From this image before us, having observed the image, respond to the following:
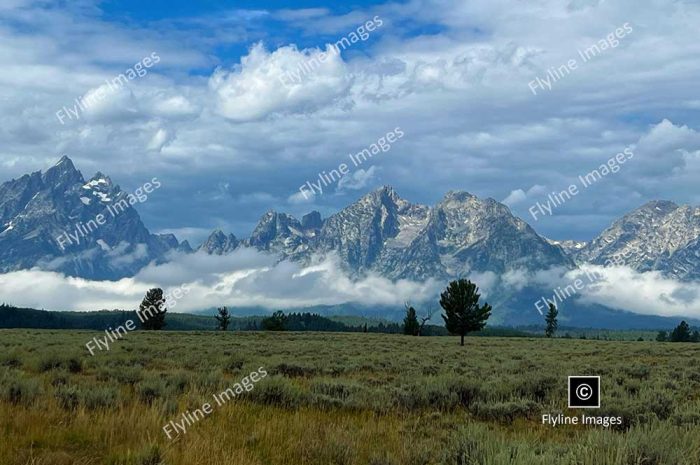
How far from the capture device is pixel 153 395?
528 inches

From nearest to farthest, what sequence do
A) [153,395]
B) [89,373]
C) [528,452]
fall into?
[528,452], [153,395], [89,373]

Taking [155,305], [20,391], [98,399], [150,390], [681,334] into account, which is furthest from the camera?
[681,334]

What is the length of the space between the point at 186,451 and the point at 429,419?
6.20 metres

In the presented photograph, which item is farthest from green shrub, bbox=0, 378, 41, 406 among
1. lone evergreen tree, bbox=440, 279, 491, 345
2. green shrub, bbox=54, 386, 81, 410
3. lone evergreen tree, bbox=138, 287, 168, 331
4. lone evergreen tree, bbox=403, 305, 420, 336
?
lone evergreen tree, bbox=403, 305, 420, 336

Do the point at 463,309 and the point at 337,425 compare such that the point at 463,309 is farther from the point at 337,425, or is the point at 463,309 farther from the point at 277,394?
the point at 337,425

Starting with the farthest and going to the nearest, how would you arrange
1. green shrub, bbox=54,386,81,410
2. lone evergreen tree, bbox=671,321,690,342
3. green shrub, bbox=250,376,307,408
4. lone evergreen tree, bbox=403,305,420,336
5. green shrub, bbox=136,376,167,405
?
1. lone evergreen tree, bbox=671,321,690,342
2. lone evergreen tree, bbox=403,305,420,336
3. green shrub, bbox=250,376,307,408
4. green shrub, bbox=136,376,167,405
5. green shrub, bbox=54,386,81,410

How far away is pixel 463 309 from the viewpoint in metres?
70.4

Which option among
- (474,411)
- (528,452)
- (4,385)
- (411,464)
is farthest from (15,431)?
(474,411)

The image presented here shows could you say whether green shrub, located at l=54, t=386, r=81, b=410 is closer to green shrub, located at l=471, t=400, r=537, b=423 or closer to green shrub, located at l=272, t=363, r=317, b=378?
green shrub, located at l=471, t=400, r=537, b=423

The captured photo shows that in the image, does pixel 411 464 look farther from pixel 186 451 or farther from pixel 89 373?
pixel 89 373

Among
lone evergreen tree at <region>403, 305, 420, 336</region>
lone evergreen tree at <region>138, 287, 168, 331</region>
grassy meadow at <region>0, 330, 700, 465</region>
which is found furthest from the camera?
lone evergreen tree at <region>403, 305, 420, 336</region>

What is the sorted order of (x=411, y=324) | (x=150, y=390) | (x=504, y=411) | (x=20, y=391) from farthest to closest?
(x=411, y=324) → (x=150, y=390) → (x=504, y=411) → (x=20, y=391)

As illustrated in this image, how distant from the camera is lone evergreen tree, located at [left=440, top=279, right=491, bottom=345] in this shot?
70000mm

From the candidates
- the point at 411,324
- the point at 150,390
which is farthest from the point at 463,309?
the point at 150,390
